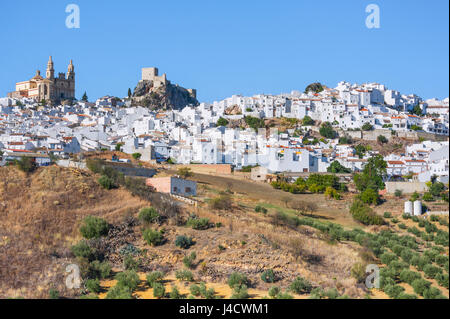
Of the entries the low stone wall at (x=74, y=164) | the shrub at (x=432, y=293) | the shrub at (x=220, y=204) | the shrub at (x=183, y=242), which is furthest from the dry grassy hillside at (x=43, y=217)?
the shrub at (x=432, y=293)

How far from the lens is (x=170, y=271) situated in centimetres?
1578

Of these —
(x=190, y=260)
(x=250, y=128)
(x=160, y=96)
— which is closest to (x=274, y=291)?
(x=190, y=260)

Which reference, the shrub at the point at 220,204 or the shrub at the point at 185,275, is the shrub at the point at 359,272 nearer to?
the shrub at the point at 185,275

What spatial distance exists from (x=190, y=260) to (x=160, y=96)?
59.4 meters

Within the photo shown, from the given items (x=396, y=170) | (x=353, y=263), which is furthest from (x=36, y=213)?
(x=396, y=170)

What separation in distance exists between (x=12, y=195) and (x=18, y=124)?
40144 mm

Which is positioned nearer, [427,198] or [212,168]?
[427,198]

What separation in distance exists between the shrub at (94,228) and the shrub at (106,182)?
3.49 metres

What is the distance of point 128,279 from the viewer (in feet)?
47.9

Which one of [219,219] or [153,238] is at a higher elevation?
[219,219]

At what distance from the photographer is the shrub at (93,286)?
14.2 meters

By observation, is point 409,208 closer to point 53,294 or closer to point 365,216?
point 365,216
